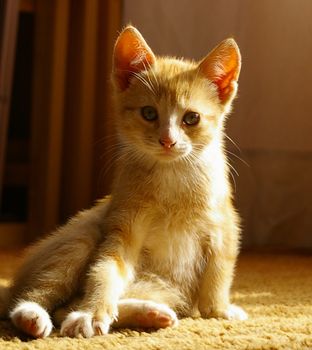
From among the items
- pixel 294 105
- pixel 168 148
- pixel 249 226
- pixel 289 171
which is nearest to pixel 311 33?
→ pixel 294 105

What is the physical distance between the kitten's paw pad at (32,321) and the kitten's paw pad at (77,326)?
3cm

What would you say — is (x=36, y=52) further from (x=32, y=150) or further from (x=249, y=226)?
(x=249, y=226)

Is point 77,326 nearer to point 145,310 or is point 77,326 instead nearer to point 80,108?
point 145,310

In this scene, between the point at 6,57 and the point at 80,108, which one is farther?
the point at 80,108

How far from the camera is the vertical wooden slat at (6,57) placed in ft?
8.84

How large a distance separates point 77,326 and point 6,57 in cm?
182

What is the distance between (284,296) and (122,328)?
60 centimetres

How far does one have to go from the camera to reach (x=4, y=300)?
1.38 m

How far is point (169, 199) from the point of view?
4.58ft

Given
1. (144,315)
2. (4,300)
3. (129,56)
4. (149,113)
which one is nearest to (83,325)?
(144,315)

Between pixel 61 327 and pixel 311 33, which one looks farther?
pixel 311 33

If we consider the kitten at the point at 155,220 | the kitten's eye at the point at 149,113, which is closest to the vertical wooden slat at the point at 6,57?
the kitten at the point at 155,220

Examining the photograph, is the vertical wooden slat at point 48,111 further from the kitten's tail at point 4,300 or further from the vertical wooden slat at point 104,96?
the kitten's tail at point 4,300

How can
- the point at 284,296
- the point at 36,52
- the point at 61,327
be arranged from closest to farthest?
1. the point at 61,327
2. the point at 284,296
3. the point at 36,52
